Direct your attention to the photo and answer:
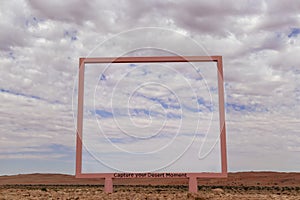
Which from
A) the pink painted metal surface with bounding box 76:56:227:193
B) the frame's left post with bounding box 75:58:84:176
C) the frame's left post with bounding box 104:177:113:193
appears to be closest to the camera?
the pink painted metal surface with bounding box 76:56:227:193

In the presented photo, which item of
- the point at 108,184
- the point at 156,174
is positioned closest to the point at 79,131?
the point at 108,184

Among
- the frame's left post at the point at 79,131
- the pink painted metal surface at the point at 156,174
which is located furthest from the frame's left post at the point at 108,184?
the frame's left post at the point at 79,131

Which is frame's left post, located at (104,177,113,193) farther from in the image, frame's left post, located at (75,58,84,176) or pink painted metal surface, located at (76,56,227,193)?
frame's left post, located at (75,58,84,176)

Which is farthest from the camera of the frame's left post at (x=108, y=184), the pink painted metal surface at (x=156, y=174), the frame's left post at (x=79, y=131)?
the frame's left post at (x=108, y=184)

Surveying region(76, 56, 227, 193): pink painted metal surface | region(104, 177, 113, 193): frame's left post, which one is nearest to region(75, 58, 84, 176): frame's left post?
region(76, 56, 227, 193): pink painted metal surface

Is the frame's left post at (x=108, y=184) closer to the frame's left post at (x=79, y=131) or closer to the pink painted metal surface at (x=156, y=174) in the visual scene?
the pink painted metal surface at (x=156, y=174)

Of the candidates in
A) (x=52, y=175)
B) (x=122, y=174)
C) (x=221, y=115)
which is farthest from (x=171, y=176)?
(x=52, y=175)

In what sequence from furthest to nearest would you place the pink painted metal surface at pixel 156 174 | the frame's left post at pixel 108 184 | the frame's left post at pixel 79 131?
the frame's left post at pixel 108 184 → the frame's left post at pixel 79 131 → the pink painted metal surface at pixel 156 174

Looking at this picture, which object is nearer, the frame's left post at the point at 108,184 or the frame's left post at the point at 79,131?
the frame's left post at the point at 79,131

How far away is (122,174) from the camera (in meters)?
19.9

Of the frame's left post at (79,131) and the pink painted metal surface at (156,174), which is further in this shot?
the frame's left post at (79,131)

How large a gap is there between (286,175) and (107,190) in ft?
229

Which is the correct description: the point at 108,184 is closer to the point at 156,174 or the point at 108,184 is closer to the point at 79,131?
the point at 156,174

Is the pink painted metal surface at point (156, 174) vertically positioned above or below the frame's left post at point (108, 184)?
above
